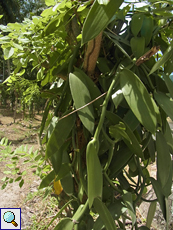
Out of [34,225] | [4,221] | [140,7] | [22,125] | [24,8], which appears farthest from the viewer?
[24,8]

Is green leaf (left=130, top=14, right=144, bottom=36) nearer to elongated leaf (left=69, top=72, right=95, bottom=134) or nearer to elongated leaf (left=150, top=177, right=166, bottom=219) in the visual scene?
elongated leaf (left=69, top=72, right=95, bottom=134)

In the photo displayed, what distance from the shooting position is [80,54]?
0.28 m

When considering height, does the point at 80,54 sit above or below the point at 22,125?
above

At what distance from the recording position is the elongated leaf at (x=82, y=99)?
23cm

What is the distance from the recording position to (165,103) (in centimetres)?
23

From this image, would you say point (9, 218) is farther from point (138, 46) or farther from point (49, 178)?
point (138, 46)

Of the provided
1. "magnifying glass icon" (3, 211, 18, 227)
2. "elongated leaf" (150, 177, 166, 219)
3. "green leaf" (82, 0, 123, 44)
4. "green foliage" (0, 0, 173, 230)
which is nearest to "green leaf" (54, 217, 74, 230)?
"green foliage" (0, 0, 173, 230)

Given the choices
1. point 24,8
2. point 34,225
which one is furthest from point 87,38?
point 24,8

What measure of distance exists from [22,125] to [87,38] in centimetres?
342

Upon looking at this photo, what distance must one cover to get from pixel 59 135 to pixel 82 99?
56mm

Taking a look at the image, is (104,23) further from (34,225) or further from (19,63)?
(34,225)

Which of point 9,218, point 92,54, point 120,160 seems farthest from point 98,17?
point 9,218

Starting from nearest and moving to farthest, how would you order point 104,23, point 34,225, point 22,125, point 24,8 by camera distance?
point 104,23
point 34,225
point 22,125
point 24,8

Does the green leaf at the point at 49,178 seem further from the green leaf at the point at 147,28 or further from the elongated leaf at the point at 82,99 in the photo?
the green leaf at the point at 147,28
